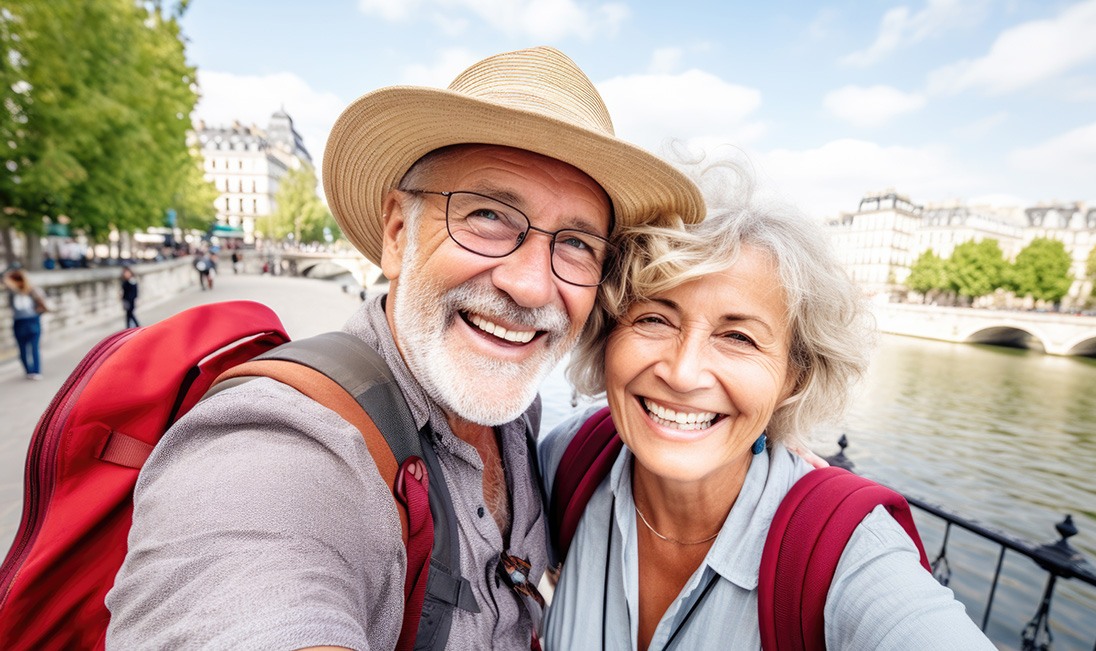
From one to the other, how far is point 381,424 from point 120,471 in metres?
0.58

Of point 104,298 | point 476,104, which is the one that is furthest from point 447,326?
point 104,298

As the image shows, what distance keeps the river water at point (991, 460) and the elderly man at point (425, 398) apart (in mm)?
1301

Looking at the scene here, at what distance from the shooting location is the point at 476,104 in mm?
1391

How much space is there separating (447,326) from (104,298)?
55.1 ft

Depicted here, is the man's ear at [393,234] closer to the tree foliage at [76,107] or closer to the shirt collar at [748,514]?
the shirt collar at [748,514]

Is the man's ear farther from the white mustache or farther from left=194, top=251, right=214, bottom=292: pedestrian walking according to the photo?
left=194, top=251, right=214, bottom=292: pedestrian walking

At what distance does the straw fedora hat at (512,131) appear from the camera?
1431 millimetres

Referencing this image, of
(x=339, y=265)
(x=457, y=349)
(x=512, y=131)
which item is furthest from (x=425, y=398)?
(x=339, y=265)

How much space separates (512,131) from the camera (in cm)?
144

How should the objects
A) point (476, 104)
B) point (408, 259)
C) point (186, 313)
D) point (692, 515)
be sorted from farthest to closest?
point (692, 515) → point (408, 259) → point (186, 313) → point (476, 104)

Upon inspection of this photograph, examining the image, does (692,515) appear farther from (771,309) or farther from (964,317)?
(964,317)

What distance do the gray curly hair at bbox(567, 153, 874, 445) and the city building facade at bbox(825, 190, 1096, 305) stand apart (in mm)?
81778

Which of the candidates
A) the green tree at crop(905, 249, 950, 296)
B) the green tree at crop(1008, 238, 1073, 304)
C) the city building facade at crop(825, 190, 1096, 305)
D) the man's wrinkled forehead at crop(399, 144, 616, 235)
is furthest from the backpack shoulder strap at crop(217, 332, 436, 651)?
the city building facade at crop(825, 190, 1096, 305)

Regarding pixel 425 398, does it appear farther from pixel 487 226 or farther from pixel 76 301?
pixel 76 301
